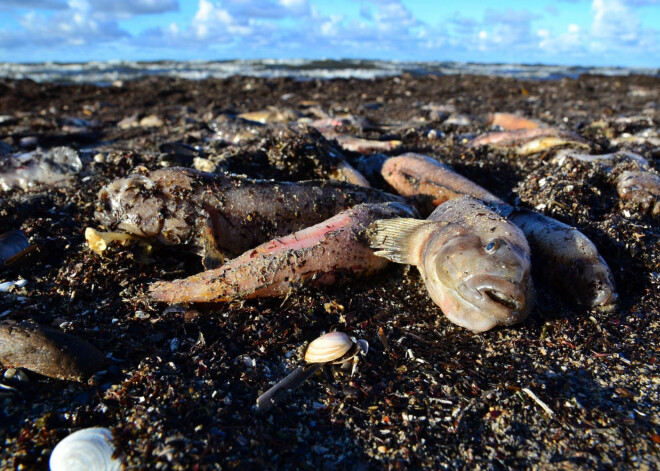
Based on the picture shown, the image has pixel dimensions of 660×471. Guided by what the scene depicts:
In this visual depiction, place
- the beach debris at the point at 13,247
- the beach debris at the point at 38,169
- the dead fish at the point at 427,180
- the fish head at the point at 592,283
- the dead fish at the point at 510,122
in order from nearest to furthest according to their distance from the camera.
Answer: the fish head at the point at 592,283 → the beach debris at the point at 13,247 → the dead fish at the point at 427,180 → the beach debris at the point at 38,169 → the dead fish at the point at 510,122

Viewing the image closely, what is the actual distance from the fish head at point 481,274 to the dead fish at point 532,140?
A: 4283mm

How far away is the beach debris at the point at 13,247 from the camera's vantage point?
379cm

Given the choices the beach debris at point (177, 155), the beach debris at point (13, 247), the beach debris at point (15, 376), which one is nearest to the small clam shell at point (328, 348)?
the beach debris at point (15, 376)

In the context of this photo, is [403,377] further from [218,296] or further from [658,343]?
[658,343]

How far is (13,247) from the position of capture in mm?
3904

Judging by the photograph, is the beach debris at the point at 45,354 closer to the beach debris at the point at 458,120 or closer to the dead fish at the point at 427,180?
the dead fish at the point at 427,180

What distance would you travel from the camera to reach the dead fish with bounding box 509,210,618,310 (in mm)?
3400

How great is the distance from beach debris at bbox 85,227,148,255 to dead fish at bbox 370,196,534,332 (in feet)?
7.34

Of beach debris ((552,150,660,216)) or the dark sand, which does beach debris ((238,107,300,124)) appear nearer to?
the dark sand

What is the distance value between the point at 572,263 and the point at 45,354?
386 centimetres

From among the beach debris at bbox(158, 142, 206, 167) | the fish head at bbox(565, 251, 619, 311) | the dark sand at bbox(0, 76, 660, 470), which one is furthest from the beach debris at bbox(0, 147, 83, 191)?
the fish head at bbox(565, 251, 619, 311)

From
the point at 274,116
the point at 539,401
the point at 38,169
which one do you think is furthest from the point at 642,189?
the point at 274,116

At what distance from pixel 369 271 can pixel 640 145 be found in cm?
649

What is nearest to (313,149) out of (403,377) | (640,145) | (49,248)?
(49,248)
